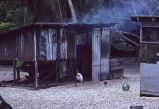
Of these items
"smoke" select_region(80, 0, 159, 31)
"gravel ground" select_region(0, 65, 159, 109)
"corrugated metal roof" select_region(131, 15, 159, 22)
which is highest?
"smoke" select_region(80, 0, 159, 31)

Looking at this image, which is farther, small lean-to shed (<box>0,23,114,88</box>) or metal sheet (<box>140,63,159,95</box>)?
small lean-to shed (<box>0,23,114,88</box>)

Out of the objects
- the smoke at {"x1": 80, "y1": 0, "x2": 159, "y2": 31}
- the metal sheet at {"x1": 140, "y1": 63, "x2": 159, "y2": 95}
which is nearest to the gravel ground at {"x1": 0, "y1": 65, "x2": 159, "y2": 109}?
the metal sheet at {"x1": 140, "y1": 63, "x2": 159, "y2": 95}

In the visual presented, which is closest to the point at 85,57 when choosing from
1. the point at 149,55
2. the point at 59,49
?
the point at 59,49

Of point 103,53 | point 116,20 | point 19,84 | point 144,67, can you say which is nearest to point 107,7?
point 116,20

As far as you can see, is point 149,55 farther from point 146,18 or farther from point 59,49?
point 59,49

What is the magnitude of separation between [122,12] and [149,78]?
1329 cm

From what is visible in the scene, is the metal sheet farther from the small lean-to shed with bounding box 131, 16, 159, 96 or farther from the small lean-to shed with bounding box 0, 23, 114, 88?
the small lean-to shed with bounding box 0, 23, 114, 88

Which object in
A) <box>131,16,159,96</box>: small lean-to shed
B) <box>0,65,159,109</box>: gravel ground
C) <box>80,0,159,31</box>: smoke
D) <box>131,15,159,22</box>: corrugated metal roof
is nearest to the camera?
<box>0,65,159,109</box>: gravel ground

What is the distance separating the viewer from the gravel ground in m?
13.3

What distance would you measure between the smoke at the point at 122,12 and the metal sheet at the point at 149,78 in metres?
10.0

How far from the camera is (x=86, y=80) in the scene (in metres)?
20.6

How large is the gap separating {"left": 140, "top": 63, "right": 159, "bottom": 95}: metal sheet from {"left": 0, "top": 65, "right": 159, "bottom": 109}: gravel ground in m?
0.39

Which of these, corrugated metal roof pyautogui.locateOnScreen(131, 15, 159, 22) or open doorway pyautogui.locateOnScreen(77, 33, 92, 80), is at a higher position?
corrugated metal roof pyautogui.locateOnScreen(131, 15, 159, 22)

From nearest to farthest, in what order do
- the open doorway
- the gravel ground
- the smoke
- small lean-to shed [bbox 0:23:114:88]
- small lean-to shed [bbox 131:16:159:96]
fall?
the gravel ground, small lean-to shed [bbox 131:16:159:96], small lean-to shed [bbox 0:23:114:88], the open doorway, the smoke
